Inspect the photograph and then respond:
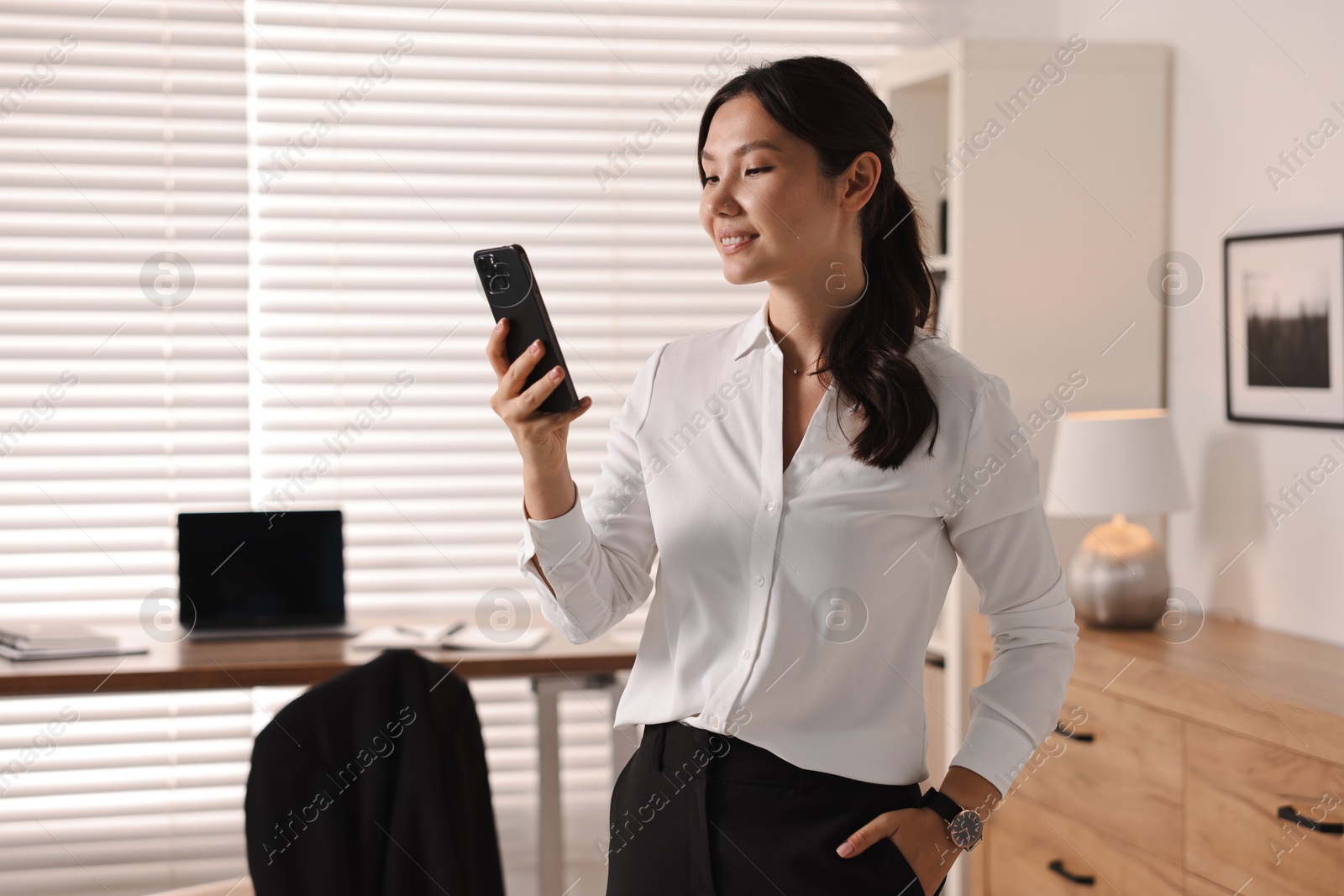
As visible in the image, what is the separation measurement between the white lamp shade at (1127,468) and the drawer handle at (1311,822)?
72cm

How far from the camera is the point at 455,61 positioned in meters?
3.03

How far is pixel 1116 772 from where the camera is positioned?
7.32 ft

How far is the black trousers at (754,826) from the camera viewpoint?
1.11 m

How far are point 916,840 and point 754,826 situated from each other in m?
0.18

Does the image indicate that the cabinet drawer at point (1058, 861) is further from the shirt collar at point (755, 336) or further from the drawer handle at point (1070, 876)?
the shirt collar at point (755, 336)

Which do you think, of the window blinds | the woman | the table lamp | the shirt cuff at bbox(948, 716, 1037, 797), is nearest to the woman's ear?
the woman

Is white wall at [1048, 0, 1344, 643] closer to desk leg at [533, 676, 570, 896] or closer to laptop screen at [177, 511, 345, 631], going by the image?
desk leg at [533, 676, 570, 896]

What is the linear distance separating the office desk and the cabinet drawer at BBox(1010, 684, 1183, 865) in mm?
966

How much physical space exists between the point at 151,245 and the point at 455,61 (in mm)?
990

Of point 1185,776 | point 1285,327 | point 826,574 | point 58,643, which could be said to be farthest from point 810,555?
point 58,643

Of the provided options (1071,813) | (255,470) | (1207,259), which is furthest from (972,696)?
(255,470)

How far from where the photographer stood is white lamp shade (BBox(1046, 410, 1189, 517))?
7.86ft

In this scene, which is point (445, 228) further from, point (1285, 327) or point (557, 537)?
point (1285, 327)

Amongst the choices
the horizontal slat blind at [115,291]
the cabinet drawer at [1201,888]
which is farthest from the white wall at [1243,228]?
the horizontal slat blind at [115,291]
